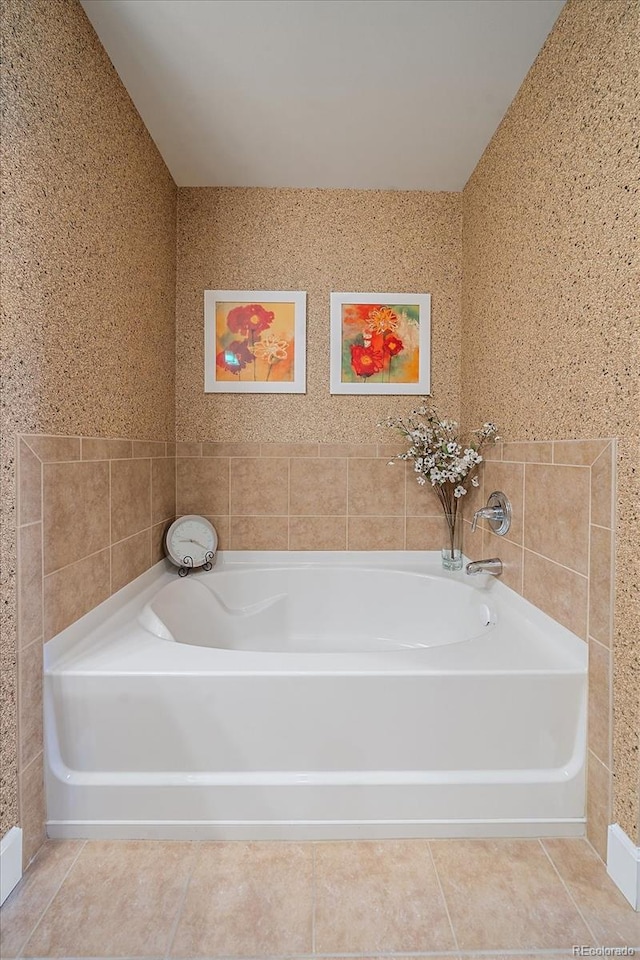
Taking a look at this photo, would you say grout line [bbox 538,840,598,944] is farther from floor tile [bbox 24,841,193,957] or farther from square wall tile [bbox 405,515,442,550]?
square wall tile [bbox 405,515,442,550]

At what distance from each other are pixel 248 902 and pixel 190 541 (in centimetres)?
145

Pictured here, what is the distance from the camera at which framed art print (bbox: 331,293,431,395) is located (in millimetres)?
2504

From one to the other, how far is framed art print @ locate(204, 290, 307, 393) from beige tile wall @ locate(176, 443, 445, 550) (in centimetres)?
31

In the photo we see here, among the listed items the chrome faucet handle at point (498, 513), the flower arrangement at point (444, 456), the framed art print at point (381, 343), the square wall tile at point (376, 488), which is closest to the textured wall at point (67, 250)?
Answer: the framed art print at point (381, 343)

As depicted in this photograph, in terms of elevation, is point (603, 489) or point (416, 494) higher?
point (603, 489)

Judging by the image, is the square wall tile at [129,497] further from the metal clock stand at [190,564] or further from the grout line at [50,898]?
the grout line at [50,898]

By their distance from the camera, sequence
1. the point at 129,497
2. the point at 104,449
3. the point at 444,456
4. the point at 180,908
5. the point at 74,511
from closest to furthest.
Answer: the point at 180,908, the point at 74,511, the point at 104,449, the point at 129,497, the point at 444,456

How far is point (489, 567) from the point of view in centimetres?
203

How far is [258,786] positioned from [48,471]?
1.04 metres

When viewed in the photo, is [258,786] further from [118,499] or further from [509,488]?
[509,488]

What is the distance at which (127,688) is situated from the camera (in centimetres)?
138

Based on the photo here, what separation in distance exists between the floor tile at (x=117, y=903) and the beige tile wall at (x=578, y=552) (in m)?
1.11

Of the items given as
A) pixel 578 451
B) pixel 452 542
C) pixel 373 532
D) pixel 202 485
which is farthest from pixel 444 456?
pixel 202 485

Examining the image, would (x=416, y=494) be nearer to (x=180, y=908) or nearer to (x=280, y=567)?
(x=280, y=567)
